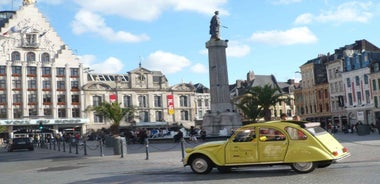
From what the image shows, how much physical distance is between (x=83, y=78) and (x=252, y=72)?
37252 mm

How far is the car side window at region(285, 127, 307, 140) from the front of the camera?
40.0 feet

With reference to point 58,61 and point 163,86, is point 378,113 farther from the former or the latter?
point 58,61

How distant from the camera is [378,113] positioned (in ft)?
203

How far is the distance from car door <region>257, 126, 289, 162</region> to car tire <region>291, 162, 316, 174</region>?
424 mm

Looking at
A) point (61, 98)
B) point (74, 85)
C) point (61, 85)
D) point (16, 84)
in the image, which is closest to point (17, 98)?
point (16, 84)

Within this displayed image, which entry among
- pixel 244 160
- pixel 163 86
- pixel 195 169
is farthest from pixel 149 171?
pixel 163 86

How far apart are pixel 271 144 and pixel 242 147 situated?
2.64 ft

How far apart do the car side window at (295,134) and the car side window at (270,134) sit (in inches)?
7.3

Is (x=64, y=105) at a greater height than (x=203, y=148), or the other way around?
(x=64, y=105)

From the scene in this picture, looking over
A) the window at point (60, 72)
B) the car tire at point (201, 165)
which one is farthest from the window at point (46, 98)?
the car tire at point (201, 165)

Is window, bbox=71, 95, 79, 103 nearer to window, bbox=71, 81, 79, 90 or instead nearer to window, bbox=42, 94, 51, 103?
window, bbox=71, 81, 79, 90

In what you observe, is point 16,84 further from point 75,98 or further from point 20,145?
point 20,145

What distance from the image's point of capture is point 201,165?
1323cm

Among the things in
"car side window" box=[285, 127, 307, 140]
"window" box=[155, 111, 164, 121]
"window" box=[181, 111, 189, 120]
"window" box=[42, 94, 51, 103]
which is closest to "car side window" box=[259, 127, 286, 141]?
"car side window" box=[285, 127, 307, 140]
